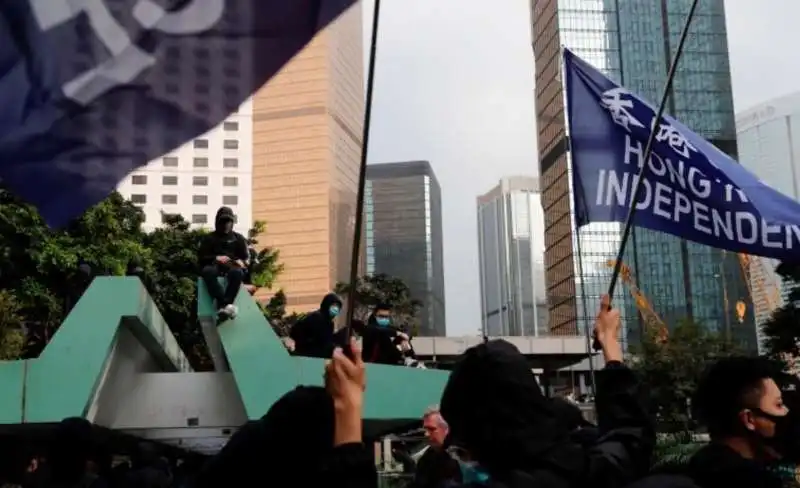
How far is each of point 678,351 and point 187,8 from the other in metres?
38.5

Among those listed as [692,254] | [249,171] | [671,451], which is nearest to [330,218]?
[249,171]

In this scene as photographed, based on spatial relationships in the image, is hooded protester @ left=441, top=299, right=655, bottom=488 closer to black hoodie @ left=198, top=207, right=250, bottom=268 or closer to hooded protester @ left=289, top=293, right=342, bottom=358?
black hoodie @ left=198, top=207, right=250, bottom=268

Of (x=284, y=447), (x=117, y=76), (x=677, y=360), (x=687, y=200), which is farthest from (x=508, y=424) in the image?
(x=677, y=360)

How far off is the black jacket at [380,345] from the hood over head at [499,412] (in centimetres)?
879

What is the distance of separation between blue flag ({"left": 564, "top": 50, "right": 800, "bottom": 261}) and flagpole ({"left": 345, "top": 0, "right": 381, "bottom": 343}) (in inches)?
160

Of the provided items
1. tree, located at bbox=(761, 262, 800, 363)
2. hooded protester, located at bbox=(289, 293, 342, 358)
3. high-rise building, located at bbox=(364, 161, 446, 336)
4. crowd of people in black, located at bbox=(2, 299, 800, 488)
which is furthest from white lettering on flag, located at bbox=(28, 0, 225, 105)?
high-rise building, located at bbox=(364, 161, 446, 336)

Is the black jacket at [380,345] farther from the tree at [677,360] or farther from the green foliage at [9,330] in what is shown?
the tree at [677,360]

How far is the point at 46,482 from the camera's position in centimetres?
382

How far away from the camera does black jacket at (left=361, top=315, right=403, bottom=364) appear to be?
11.1m

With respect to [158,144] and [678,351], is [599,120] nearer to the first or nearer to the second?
[158,144]

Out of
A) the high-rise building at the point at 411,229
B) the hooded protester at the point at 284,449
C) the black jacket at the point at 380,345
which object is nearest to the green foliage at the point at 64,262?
the black jacket at the point at 380,345

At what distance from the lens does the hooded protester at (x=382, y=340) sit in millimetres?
11109

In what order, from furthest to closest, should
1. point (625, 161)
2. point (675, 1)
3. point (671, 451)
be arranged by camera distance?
point (675, 1), point (671, 451), point (625, 161)

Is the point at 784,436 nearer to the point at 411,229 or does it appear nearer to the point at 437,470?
the point at 437,470
